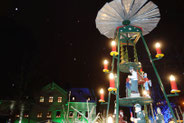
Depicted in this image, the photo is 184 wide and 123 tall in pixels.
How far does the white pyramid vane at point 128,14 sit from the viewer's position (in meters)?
Answer: 4.61

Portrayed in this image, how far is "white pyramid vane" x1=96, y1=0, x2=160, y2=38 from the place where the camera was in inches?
181

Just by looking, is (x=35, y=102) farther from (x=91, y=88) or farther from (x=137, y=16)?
(x=137, y=16)

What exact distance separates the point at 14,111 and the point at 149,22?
2595 cm

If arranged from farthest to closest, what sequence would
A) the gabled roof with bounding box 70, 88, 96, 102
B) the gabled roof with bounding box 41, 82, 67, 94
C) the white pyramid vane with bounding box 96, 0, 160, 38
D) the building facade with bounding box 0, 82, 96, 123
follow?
the gabled roof with bounding box 41, 82, 67, 94, the gabled roof with bounding box 70, 88, 96, 102, the building facade with bounding box 0, 82, 96, 123, the white pyramid vane with bounding box 96, 0, 160, 38

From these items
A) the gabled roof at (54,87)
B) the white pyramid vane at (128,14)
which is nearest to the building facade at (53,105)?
the gabled roof at (54,87)

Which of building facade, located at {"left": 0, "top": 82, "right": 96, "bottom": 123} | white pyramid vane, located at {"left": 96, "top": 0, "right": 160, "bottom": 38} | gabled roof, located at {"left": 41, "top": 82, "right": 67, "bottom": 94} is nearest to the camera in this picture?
white pyramid vane, located at {"left": 96, "top": 0, "right": 160, "bottom": 38}

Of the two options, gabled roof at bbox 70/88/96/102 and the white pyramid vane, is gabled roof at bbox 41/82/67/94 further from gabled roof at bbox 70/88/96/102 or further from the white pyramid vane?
Result: the white pyramid vane

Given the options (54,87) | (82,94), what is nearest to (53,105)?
(54,87)

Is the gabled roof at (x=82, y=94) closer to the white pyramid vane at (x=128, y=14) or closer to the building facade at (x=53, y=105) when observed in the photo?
the building facade at (x=53, y=105)

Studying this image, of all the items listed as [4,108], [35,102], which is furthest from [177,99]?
[4,108]

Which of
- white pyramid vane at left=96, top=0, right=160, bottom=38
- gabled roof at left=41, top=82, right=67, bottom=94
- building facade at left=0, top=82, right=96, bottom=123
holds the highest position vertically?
white pyramid vane at left=96, top=0, right=160, bottom=38

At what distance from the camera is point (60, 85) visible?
33.6 metres

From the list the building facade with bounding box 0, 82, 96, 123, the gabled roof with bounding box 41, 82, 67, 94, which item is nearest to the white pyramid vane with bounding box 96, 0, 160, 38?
the building facade with bounding box 0, 82, 96, 123

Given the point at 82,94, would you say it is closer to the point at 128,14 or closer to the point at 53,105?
the point at 53,105
